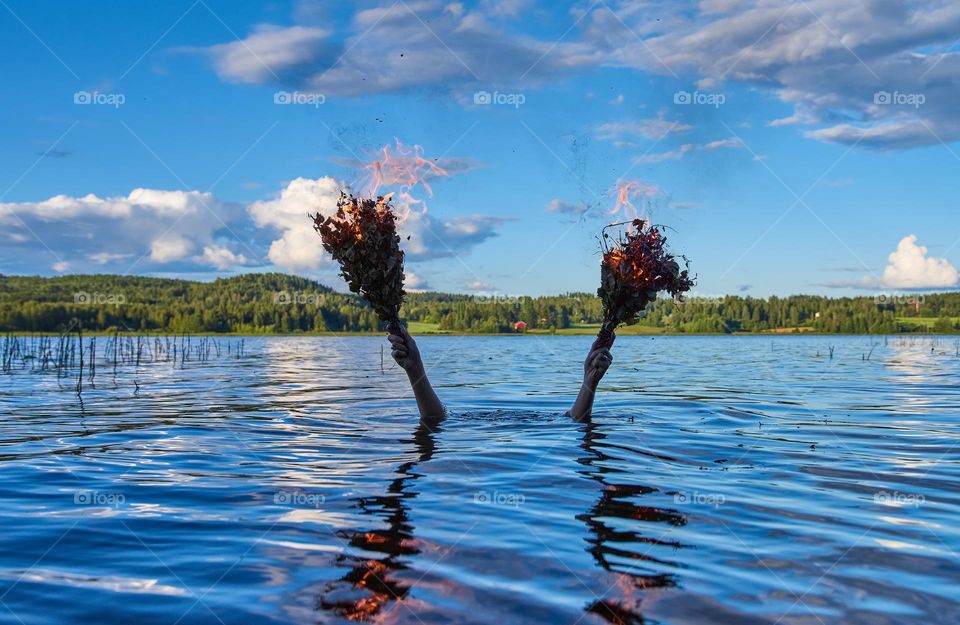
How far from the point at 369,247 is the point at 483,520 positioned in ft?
22.7

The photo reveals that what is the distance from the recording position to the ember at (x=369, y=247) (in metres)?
15.1

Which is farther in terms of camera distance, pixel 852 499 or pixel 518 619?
pixel 852 499

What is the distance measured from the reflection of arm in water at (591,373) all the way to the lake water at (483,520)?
89cm

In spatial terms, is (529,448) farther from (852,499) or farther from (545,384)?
(545,384)

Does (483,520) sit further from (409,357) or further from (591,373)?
(591,373)

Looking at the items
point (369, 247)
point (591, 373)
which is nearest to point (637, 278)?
point (591, 373)

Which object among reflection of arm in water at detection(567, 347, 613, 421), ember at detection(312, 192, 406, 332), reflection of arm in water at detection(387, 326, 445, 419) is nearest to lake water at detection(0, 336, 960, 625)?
reflection of arm in water at detection(567, 347, 613, 421)

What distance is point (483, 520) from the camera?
10070 millimetres

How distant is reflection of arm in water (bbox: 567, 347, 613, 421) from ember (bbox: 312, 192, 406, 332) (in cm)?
421

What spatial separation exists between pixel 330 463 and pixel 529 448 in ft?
14.0

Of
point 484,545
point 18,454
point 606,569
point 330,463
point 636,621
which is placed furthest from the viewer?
point 18,454

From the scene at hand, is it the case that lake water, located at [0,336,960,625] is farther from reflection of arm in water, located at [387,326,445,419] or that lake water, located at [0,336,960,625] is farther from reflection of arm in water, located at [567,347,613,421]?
reflection of arm in water, located at [387,326,445,419]

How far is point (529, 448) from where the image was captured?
52.0 feet

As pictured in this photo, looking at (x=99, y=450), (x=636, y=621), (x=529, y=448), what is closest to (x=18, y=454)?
(x=99, y=450)
